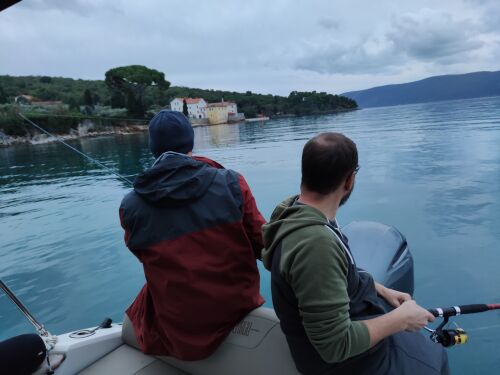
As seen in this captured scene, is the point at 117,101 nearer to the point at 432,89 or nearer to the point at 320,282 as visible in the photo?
the point at 320,282

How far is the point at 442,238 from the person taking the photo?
18.3 feet

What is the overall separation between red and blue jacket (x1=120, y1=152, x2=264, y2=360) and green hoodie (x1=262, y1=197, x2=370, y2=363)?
0.43m

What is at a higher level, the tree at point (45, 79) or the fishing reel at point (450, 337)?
the tree at point (45, 79)

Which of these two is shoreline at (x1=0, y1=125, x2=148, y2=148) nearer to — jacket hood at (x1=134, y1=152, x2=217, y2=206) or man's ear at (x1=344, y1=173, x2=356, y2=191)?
jacket hood at (x1=134, y1=152, x2=217, y2=206)

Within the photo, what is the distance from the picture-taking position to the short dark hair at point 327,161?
123cm

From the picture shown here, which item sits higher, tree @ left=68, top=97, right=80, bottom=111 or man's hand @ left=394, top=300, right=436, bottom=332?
tree @ left=68, top=97, right=80, bottom=111

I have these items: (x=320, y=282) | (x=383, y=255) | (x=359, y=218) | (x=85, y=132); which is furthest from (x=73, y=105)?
(x=320, y=282)

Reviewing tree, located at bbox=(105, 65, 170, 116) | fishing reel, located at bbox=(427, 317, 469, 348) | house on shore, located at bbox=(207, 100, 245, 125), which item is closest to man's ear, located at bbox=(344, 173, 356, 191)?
fishing reel, located at bbox=(427, 317, 469, 348)

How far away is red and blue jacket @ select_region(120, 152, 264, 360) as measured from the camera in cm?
156

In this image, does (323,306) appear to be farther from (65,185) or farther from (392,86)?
(392,86)

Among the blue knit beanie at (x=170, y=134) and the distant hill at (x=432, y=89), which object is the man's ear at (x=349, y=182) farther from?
the distant hill at (x=432, y=89)

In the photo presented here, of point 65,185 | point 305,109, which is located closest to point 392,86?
point 305,109

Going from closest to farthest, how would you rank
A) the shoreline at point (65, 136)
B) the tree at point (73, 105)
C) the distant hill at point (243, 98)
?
the shoreline at point (65, 136)
the tree at point (73, 105)
the distant hill at point (243, 98)

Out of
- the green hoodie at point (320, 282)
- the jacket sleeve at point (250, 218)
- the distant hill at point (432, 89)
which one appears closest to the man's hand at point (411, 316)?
the green hoodie at point (320, 282)
